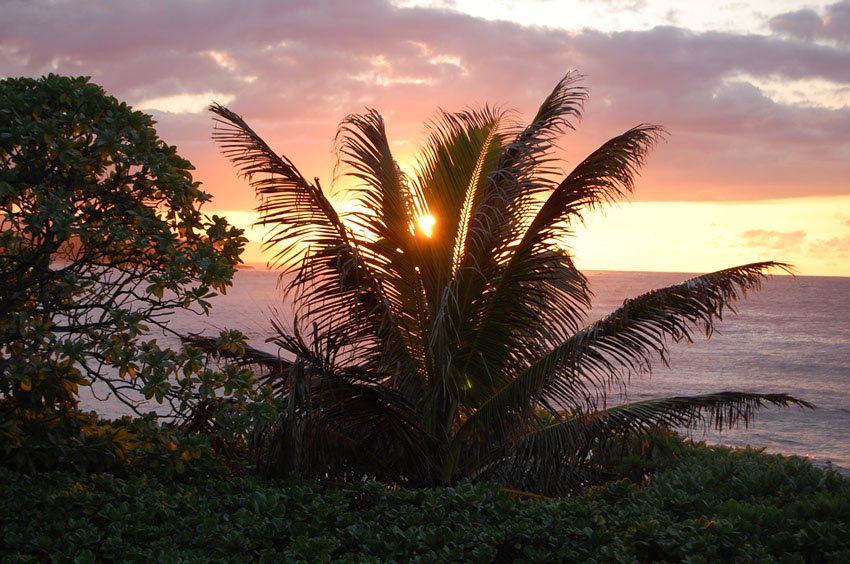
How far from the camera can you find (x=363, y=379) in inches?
270

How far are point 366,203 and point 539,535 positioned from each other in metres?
4.59

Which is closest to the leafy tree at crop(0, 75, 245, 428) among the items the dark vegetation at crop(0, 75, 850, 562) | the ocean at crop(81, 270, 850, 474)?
the dark vegetation at crop(0, 75, 850, 562)

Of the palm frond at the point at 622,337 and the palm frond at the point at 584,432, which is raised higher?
the palm frond at the point at 622,337

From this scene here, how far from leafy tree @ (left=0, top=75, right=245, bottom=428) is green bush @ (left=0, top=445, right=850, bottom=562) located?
0.77 meters

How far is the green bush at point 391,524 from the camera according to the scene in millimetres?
4219

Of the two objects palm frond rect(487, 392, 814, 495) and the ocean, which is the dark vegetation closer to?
palm frond rect(487, 392, 814, 495)

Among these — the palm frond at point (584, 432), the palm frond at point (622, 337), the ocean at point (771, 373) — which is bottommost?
the ocean at point (771, 373)

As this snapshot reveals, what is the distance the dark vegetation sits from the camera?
451 cm

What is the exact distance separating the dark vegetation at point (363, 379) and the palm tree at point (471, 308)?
25 millimetres

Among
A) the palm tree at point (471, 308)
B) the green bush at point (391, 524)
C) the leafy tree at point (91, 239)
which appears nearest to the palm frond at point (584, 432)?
the palm tree at point (471, 308)

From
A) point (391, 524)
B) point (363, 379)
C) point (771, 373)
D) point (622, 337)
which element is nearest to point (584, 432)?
point (622, 337)

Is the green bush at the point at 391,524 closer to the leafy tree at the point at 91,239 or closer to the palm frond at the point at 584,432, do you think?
the leafy tree at the point at 91,239

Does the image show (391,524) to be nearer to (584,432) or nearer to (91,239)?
(91,239)

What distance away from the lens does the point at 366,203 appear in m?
8.21
